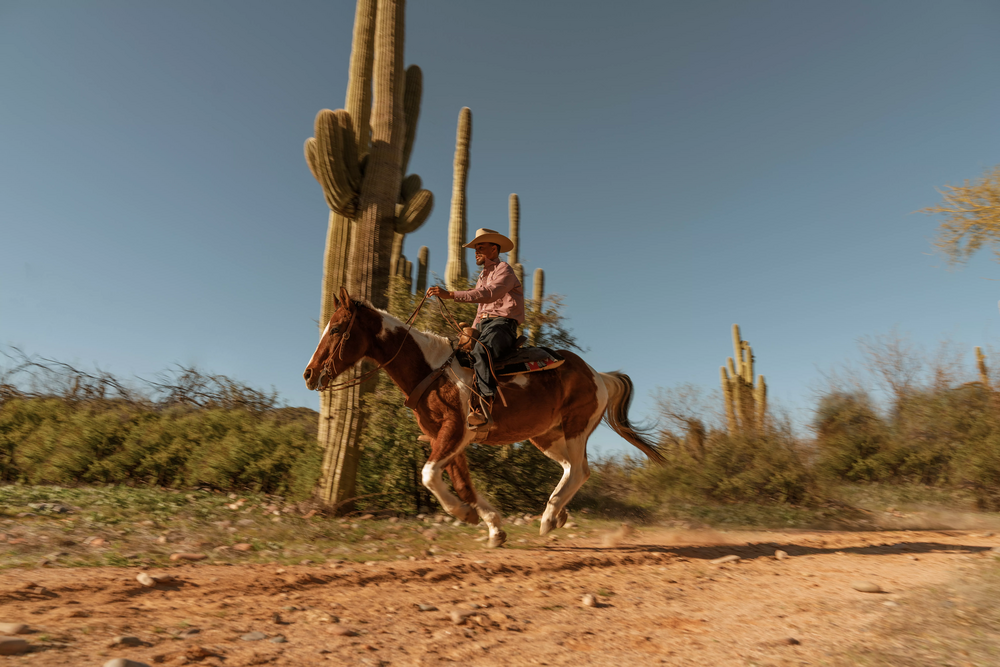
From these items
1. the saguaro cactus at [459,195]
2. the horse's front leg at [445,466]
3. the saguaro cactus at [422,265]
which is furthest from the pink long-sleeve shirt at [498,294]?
the saguaro cactus at [422,265]

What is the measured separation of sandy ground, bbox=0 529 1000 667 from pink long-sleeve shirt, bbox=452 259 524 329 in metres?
2.56

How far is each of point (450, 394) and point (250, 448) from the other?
17.0 ft

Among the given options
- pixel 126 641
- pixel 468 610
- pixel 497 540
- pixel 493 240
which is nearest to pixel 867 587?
pixel 468 610

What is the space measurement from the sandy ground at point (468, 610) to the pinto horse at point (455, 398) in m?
0.76

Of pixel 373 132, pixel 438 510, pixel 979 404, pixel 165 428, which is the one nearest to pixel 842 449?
pixel 979 404

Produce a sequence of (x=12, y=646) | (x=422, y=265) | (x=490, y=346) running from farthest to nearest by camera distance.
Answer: (x=422, y=265) < (x=490, y=346) < (x=12, y=646)

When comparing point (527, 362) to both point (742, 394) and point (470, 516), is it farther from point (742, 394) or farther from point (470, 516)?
point (742, 394)

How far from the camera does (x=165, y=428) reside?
932cm

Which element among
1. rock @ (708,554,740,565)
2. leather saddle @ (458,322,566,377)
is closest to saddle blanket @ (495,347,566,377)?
leather saddle @ (458,322,566,377)

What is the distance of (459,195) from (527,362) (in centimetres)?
892

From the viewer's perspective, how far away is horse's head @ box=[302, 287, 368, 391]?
5117mm

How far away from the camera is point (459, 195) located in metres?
13.6

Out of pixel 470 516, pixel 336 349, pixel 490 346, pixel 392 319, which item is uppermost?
pixel 392 319

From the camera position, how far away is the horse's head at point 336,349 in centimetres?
512
